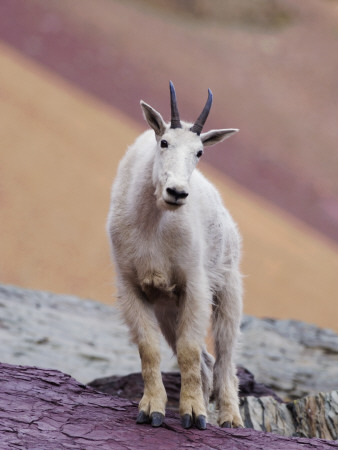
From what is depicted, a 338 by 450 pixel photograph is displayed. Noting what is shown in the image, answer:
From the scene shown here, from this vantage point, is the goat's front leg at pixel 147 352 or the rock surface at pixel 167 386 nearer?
the goat's front leg at pixel 147 352

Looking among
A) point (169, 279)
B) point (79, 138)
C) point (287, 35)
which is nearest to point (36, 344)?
point (169, 279)

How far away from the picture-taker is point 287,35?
58.3 ft

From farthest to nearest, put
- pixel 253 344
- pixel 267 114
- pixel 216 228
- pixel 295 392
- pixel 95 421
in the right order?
pixel 267 114, pixel 253 344, pixel 295 392, pixel 216 228, pixel 95 421

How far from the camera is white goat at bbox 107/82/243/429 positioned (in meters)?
5.25

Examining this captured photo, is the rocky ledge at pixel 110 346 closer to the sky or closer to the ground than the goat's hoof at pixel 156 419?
closer to the sky

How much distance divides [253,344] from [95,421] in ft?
20.2

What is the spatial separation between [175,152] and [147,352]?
4.77 ft

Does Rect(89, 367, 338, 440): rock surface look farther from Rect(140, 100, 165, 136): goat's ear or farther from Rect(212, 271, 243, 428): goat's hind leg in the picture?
Rect(140, 100, 165, 136): goat's ear

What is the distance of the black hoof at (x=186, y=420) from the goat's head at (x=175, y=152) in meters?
1.48

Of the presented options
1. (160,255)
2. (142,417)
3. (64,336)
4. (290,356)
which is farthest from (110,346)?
(142,417)

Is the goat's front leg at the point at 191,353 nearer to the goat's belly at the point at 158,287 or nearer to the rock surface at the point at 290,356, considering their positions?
the goat's belly at the point at 158,287

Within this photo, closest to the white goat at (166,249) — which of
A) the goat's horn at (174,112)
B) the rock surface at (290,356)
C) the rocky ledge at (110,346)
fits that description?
the goat's horn at (174,112)

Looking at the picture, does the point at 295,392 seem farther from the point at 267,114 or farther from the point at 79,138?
the point at 267,114

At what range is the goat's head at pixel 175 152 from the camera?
16.1 ft
